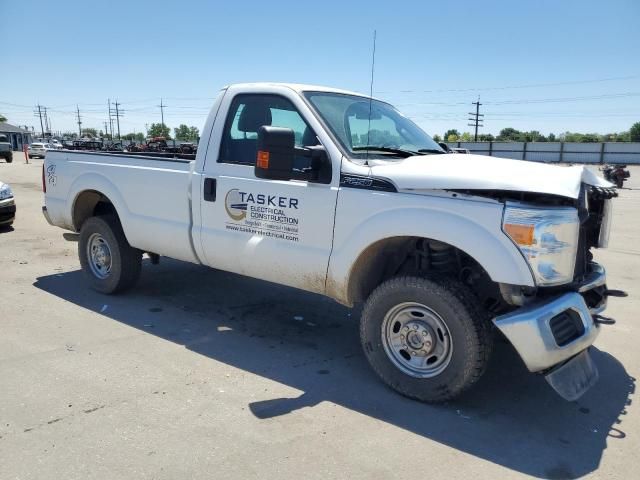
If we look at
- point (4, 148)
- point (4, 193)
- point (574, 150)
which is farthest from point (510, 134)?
point (4, 193)

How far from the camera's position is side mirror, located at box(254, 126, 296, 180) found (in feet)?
11.4

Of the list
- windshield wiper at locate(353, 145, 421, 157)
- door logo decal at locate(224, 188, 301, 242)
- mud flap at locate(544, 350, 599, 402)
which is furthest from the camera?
windshield wiper at locate(353, 145, 421, 157)

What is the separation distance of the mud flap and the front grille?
233 millimetres

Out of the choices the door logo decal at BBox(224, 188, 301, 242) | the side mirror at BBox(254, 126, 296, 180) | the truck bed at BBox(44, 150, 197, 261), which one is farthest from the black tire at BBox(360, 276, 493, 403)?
the truck bed at BBox(44, 150, 197, 261)

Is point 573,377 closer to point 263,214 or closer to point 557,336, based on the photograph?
point 557,336

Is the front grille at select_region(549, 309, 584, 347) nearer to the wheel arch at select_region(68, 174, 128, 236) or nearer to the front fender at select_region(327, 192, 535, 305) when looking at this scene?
the front fender at select_region(327, 192, 535, 305)

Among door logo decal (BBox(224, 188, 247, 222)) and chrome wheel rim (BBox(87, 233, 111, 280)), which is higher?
door logo decal (BBox(224, 188, 247, 222))

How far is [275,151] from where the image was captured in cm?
352

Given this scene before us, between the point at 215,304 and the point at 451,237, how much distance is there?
122 inches

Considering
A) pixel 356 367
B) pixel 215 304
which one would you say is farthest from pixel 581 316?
pixel 215 304

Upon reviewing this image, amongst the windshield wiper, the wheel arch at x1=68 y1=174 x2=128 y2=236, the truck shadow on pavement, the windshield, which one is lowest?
the truck shadow on pavement

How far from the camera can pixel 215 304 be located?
555 cm

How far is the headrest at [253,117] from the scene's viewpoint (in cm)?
443

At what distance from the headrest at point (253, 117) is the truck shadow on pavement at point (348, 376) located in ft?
6.05
